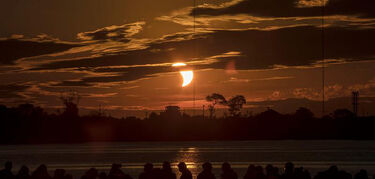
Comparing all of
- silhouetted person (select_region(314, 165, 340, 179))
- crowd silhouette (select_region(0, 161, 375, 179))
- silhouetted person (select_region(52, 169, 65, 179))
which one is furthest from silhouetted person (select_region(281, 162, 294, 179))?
silhouetted person (select_region(52, 169, 65, 179))

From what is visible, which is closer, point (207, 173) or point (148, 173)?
point (207, 173)

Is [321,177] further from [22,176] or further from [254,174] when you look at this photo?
[22,176]

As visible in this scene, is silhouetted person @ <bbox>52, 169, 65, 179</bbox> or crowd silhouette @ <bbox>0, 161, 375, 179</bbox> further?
silhouetted person @ <bbox>52, 169, 65, 179</bbox>

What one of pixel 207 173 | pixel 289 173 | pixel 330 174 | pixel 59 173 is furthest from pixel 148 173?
pixel 330 174

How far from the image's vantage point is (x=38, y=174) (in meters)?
14.8

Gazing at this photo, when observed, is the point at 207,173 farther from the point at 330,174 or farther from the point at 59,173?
the point at 59,173

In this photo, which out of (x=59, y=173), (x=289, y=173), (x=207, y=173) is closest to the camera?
(x=207, y=173)

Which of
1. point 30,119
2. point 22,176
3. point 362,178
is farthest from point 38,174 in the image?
point 30,119

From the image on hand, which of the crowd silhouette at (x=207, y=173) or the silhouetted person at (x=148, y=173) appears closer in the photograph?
the crowd silhouette at (x=207, y=173)

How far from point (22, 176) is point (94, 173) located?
244cm

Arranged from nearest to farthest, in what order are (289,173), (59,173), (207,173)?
(207,173), (59,173), (289,173)

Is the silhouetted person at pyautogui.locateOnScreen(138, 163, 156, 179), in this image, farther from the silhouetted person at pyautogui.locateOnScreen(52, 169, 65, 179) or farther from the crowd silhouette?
the silhouetted person at pyautogui.locateOnScreen(52, 169, 65, 179)


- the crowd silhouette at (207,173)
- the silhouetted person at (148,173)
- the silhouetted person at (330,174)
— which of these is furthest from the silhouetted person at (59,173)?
the silhouetted person at (330,174)

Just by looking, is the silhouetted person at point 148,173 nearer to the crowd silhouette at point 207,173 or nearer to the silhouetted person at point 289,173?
the crowd silhouette at point 207,173
